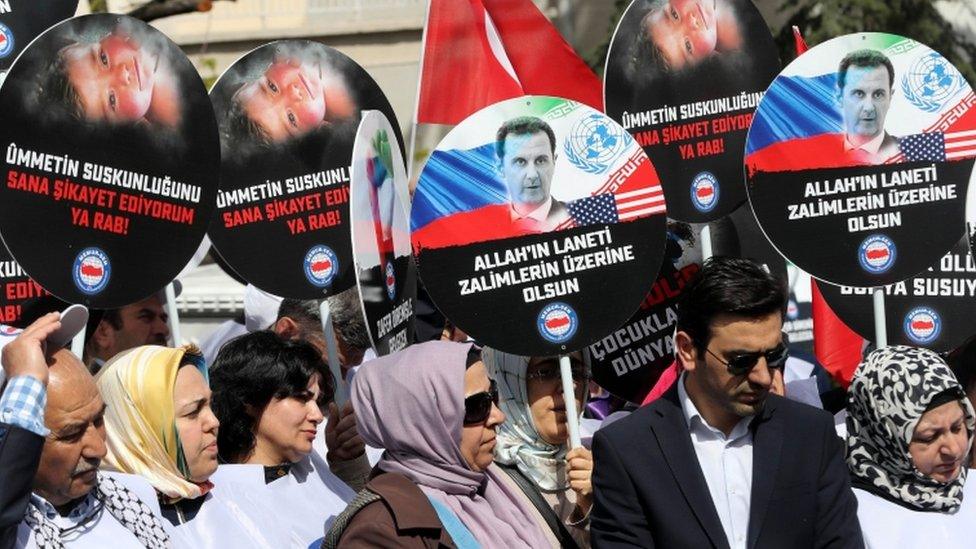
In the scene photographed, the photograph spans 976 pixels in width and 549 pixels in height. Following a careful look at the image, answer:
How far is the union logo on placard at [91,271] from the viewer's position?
15.7ft

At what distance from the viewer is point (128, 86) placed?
16.4ft

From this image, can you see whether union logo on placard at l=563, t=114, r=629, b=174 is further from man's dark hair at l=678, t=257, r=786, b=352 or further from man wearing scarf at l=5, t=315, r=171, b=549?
man wearing scarf at l=5, t=315, r=171, b=549

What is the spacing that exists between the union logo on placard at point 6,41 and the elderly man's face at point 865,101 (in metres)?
2.68

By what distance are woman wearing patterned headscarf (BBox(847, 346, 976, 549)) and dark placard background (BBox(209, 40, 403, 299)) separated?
186 cm

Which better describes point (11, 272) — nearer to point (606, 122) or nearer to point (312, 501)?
point (312, 501)

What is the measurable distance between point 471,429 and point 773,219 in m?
1.45

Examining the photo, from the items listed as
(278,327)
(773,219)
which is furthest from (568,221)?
(278,327)

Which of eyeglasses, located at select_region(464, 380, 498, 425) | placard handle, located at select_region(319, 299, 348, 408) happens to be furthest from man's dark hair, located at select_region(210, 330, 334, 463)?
eyeglasses, located at select_region(464, 380, 498, 425)

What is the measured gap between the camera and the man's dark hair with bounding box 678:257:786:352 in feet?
13.5

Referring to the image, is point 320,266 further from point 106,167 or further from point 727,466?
point 727,466

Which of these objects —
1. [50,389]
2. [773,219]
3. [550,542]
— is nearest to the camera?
[50,389]

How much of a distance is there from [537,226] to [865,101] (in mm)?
1264

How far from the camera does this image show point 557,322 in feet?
16.0

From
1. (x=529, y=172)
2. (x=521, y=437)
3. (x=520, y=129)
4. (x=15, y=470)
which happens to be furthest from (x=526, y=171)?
(x=15, y=470)
